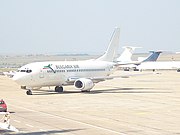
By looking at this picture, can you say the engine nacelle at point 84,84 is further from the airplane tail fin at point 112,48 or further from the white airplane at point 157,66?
the white airplane at point 157,66

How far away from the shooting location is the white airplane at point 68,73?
48938 mm

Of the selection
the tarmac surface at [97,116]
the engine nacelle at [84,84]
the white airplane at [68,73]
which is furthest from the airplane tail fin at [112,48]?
the tarmac surface at [97,116]

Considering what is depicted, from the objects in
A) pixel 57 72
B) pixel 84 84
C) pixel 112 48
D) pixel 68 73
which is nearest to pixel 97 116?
pixel 84 84

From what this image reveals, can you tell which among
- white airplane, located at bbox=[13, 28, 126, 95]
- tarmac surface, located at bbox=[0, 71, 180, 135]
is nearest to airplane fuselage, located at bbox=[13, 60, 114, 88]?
white airplane, located at bbox=[13, 28, 126, 95]

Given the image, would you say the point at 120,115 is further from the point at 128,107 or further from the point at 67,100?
the point at 67,100

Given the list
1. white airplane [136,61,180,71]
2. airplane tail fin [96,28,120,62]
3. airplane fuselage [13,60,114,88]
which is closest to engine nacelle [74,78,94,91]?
airplane fuselage [13,60,114,88]

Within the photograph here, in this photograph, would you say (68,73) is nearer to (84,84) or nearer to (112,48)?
(84,84)

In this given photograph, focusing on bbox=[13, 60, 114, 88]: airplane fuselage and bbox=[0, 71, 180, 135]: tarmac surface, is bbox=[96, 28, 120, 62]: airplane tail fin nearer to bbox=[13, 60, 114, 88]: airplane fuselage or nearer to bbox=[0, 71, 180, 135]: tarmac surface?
bbox=[13, 60, 114, 88]: airplane fuselage

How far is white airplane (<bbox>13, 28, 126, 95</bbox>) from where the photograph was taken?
4894 cm

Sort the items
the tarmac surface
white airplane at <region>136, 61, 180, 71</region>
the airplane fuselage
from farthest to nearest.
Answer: white airplane at <region>136, 61, 180, 71</region> → the airplane fuselage → the tarmac surface

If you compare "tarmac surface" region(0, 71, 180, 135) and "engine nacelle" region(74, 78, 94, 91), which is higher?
"engine nacelle" region(74, 78, 94, 91)

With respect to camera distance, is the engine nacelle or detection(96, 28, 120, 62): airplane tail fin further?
detection(96, 28, 120, 62): airplane tail fin

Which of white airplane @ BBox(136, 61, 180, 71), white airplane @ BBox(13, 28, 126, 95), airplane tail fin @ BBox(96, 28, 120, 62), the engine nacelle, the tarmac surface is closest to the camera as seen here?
the tarmac surface

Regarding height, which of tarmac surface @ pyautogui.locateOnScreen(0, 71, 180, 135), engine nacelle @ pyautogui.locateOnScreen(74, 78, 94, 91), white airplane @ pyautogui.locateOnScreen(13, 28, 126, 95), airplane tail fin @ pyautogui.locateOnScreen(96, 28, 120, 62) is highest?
airplane tail fin @ pyautogui.locateOnScreen(96, 28, 120, 62)
